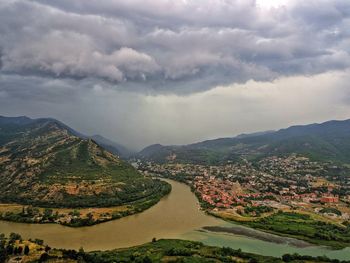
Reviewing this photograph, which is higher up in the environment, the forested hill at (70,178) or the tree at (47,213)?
the forested hill at (70,178)

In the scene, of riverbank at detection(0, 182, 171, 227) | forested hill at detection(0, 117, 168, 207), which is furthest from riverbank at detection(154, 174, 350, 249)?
forested hill at detection(0, 117, 168, 207)

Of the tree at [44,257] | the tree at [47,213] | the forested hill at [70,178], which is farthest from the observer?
the forested hill at [70,178]

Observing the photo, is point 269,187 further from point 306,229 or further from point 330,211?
point 306,229

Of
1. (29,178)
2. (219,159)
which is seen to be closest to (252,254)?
(29,178)

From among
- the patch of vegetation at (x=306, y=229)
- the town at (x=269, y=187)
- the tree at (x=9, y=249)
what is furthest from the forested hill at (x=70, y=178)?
the patch of vegetation at (x=306, y=229)

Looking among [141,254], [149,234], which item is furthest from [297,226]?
[141,254]

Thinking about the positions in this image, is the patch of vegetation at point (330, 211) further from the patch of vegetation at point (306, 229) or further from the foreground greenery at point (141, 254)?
the foreground greenery at point (141, 254)
